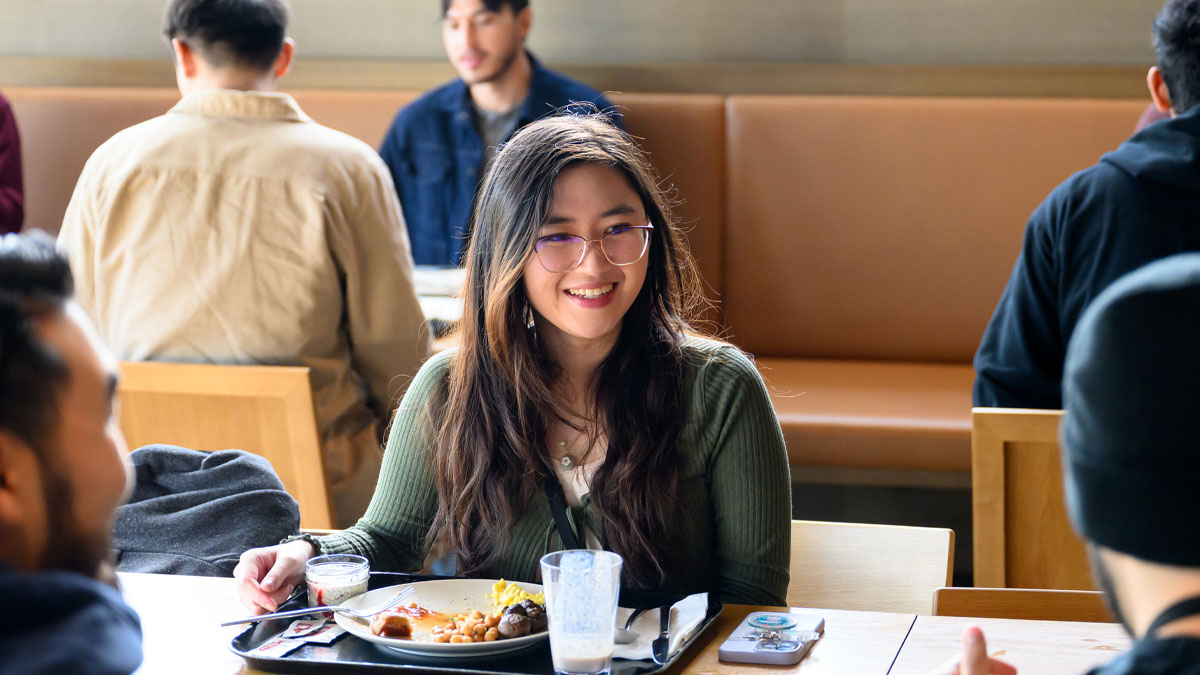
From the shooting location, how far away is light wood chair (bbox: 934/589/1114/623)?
1383mm

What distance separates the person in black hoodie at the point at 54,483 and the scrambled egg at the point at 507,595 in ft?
2.11

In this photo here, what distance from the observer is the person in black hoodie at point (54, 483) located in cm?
70

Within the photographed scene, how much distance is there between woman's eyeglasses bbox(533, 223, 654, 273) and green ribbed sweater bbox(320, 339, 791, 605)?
0.16m

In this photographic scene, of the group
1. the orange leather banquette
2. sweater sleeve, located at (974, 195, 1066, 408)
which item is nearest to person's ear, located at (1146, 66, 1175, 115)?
sweater sleeve, located at (974, 195, 1066, 408)

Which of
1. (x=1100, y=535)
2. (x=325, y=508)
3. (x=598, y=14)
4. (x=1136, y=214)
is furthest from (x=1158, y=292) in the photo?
(x=598, y=14)

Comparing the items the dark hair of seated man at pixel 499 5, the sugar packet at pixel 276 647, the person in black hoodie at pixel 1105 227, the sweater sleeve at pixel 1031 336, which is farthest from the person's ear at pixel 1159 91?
the sugar packet at pixel 276 647

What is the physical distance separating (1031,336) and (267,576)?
156cm

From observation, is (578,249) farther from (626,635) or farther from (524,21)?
(524,21)

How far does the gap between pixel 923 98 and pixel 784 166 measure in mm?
429

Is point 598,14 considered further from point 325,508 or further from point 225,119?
point 325,508

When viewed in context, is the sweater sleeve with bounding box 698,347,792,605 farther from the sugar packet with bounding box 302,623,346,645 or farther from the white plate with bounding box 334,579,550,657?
the sugar packet with bounding box 302,623,346,645

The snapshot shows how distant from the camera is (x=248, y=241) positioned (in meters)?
2.57

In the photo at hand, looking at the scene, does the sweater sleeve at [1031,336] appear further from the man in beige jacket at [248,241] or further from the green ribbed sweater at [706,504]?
the man in beige jacket at [248,241]

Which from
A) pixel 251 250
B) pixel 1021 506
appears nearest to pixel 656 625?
pixel 1021 506
